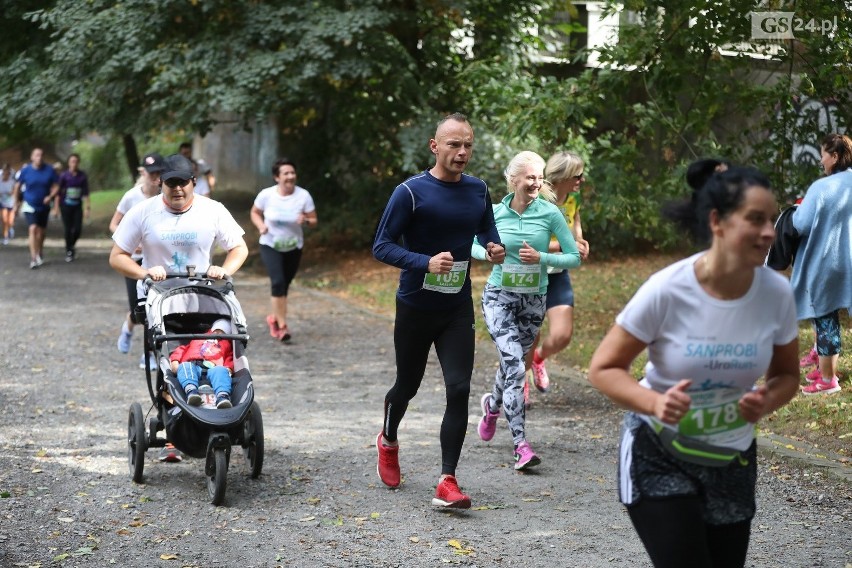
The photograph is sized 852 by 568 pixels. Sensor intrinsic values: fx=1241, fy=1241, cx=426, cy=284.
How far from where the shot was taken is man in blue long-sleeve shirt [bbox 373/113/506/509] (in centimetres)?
646

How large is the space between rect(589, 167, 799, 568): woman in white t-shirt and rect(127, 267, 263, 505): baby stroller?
11.4 ft

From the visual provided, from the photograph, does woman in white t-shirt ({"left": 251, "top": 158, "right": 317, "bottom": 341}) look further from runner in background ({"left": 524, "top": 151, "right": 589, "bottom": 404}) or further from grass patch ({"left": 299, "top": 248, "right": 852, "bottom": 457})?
runner in background ({"left": 524, "top": 151, "right": 589, "bottom": 404})

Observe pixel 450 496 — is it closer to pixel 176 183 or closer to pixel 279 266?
pixel 176 183

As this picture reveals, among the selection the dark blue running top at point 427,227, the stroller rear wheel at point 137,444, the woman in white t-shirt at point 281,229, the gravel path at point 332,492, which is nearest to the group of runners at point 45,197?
the woman in white t-shirt at point 281,229

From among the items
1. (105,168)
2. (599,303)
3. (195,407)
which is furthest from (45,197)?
(105,168)

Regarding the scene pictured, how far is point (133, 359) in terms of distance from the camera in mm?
12203

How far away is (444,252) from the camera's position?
6.38m

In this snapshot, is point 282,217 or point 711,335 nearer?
point 711,335

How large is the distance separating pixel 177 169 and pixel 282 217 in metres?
5.43

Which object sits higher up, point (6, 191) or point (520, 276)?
point (520, 276)

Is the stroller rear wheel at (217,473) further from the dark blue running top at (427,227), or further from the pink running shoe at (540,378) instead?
the pink running shoe at (540,378)

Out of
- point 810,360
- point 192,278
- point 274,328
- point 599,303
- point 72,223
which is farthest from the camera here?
point 72,223

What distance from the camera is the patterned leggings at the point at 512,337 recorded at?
7703 mm

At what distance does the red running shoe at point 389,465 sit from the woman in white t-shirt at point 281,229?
6141mm
